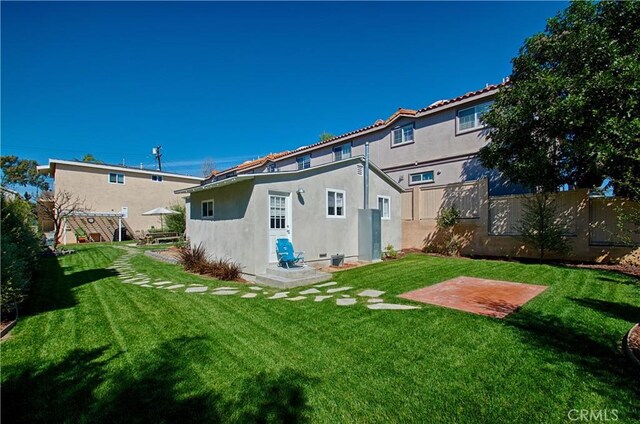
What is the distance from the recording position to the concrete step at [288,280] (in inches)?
303

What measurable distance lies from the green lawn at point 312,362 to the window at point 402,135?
12893mm

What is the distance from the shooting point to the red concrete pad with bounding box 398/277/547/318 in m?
5.50

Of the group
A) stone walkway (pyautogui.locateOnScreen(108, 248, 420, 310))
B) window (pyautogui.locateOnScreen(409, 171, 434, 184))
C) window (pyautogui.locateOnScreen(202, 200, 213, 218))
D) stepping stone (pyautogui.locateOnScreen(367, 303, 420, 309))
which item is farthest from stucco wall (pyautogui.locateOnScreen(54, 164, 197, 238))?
stepping stone (pyautogui.locateOnScreen(367, 303, 420, 309))

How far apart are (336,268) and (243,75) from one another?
413 inches

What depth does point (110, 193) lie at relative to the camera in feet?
80.0

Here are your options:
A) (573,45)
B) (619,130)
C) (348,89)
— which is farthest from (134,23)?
(619,130)

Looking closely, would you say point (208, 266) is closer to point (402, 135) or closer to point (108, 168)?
point (402, 135)

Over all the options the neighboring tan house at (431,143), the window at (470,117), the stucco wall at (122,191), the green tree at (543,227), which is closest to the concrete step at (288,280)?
the neighboring tan house at (431,143)

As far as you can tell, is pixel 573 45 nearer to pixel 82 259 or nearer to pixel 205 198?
pixel 205 198

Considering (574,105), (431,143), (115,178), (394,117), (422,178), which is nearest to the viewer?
(574,105)

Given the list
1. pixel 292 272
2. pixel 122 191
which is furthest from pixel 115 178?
pixel 292 272

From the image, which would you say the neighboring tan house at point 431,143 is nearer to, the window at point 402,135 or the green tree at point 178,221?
the window at point 402,135

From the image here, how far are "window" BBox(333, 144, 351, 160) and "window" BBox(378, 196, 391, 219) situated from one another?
707 cm

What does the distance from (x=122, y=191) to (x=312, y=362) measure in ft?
90.2
